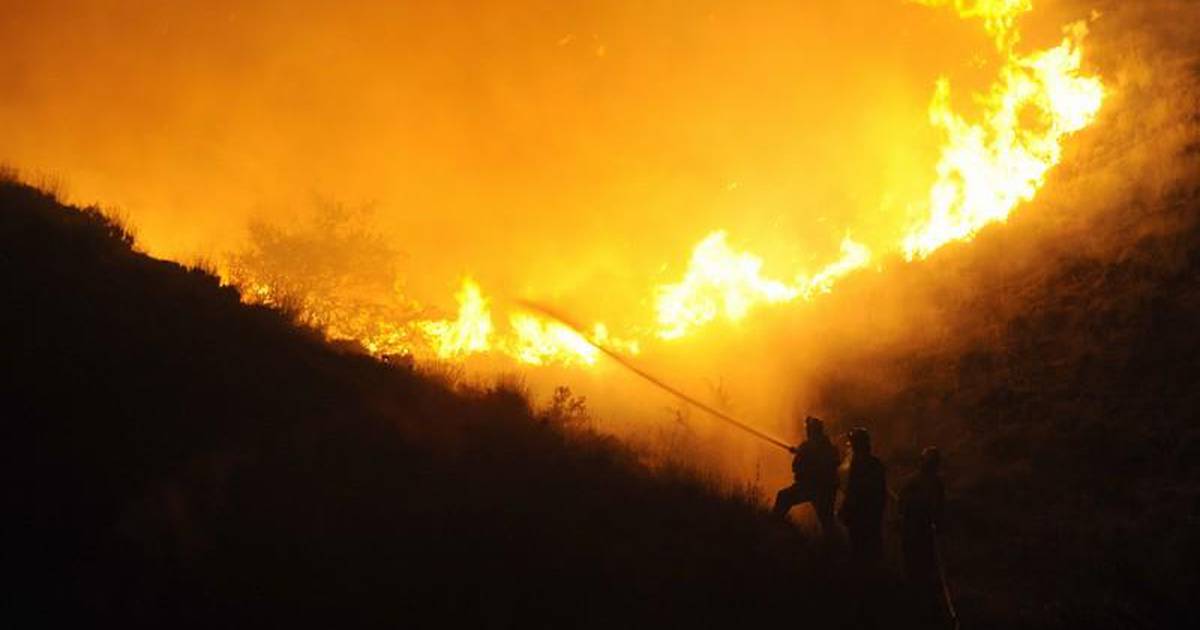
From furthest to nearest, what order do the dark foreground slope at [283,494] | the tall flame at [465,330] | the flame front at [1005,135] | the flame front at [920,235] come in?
the flame front at [1005,135]
the flame front at [920,235]
the tall flame at [465,330]
the dark foreground slope at [283,494]

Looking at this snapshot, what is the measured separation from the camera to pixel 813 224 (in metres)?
25.0

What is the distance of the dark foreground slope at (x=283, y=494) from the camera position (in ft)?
18.5

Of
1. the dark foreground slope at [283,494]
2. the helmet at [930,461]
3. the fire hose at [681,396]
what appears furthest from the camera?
the fire hose at [681,396]

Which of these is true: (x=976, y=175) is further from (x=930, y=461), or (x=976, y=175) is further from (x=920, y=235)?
(x=930, y=461)

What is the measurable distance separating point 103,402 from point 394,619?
3102 mm

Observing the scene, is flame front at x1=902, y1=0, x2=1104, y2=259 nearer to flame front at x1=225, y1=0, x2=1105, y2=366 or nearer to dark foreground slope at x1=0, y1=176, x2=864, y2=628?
flame front at x1=225, y1=0, x2=1105, y2=366

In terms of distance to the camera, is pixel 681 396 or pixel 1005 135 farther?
pixel 1005 135

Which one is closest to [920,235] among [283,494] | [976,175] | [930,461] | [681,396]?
[976,175]

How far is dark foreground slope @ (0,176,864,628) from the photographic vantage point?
18.5 ft

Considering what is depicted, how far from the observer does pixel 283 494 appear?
21.4 feet

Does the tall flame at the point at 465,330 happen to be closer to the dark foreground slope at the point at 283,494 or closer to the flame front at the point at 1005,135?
the dark foreground slope at the point at 283,494

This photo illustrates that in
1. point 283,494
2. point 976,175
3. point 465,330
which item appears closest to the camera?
point 283,494

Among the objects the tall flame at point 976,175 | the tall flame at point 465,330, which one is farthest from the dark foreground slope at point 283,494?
the tall flame at point 976,175

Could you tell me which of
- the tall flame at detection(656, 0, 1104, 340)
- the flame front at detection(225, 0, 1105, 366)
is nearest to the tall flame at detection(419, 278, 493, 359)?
the flame front at detection(225, 0, 1105, 366)
